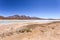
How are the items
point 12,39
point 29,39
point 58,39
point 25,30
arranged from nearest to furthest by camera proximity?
point 58,39, point 29,39, point 12,39, point 25,30

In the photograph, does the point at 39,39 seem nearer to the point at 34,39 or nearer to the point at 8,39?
the point at 34,39

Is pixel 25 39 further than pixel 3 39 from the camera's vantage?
No

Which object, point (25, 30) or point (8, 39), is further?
point (25, 30)

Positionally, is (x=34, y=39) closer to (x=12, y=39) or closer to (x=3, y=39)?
(x=12, y=39)

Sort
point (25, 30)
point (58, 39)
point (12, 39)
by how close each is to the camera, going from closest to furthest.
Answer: point (58, 39), point (12, 39), point (25, 30)

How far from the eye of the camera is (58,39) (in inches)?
174

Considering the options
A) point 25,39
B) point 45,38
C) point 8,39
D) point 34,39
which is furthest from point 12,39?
point 45,38

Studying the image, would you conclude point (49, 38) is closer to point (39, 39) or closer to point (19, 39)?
point (39, 39)

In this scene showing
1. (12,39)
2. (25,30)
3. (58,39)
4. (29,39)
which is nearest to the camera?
(58,39)

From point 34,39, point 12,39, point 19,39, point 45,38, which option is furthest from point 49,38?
point 12,39

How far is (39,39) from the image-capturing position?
4.63 meters

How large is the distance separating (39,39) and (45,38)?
28 cm

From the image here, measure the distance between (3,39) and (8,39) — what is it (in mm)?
307

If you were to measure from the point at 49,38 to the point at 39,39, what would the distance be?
1.47 ft
